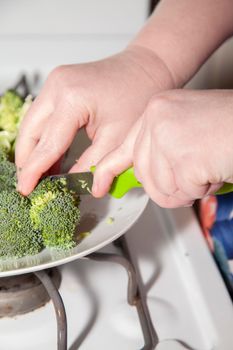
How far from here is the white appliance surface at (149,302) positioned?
732 millimetres

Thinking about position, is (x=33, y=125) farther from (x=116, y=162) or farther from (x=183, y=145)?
(x=183, y=145)

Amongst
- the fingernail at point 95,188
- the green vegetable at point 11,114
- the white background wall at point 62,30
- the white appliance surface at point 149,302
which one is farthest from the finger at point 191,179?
the white background wall at point 62,30

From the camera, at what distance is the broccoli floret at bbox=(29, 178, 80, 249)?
689mm

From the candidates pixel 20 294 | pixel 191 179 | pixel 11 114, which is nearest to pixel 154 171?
pixel 191 179

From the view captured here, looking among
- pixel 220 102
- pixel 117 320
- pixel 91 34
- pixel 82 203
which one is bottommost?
pixel 117 320

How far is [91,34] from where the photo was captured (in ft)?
3.43

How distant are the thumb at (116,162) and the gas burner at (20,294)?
6.7 inches

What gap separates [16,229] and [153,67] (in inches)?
11.7

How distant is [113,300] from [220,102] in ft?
1.16

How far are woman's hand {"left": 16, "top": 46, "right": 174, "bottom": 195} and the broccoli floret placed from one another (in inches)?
0.8

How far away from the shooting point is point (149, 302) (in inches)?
31.4

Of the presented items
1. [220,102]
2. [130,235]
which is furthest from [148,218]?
[220,102]

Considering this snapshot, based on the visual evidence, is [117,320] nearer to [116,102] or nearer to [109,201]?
[109,201]

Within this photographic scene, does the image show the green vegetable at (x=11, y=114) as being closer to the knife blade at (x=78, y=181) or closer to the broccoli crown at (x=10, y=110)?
the broccoli crown at (x=10, y=110)
